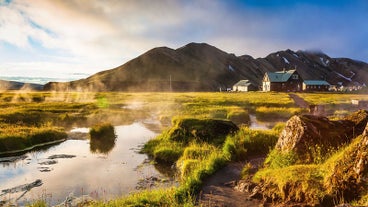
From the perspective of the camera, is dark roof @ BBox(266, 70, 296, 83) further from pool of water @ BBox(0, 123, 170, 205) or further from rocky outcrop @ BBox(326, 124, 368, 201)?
rocky outcrop @ BBox(326, 124, 368, 201)

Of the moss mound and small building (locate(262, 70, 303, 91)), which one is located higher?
small building (locate(262, 70, 303, 91))

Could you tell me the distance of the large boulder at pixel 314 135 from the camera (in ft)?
50.8

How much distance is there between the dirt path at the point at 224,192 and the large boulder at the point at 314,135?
9.30ft

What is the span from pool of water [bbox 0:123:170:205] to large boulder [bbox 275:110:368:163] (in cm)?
856

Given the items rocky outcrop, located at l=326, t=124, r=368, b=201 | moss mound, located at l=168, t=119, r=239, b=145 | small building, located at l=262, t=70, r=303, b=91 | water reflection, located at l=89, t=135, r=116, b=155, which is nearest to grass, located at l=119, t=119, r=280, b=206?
moss mound, located at l=168, t=119, r=239, b=145

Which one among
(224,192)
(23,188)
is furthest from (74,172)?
(224,192)

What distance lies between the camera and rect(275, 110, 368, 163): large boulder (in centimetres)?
1547

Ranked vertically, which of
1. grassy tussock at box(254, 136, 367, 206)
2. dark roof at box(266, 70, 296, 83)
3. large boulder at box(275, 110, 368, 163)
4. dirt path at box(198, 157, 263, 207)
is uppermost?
dark roof at box(266, 70, 296, 83)

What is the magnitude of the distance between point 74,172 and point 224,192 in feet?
39.5

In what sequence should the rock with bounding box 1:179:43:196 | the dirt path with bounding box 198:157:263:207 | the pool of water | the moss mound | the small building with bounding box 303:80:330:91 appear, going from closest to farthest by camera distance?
the dirt path with bounding box 198:157:263:207
the pool of water
the rock with bounding box 1:179:43:196
the moss mound
the small building with bounding box 303:80:330:91

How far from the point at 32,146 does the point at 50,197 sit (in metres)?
15.7

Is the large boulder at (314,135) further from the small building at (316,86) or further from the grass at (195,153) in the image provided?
the small building at (316,86)

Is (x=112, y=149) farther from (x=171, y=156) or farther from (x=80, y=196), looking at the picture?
(x=80, y=196)

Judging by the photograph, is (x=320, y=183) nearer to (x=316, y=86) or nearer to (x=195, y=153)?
(x=195, y=153)
